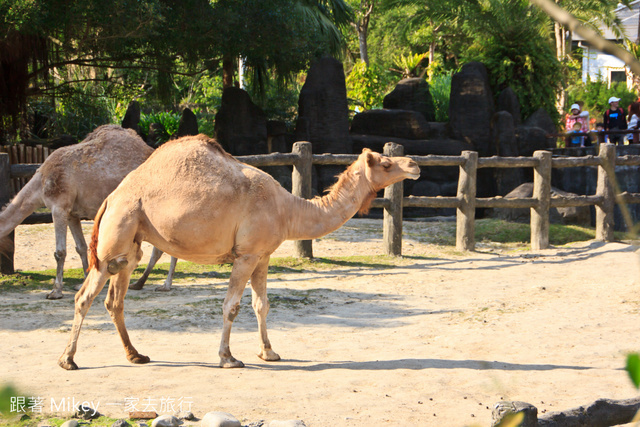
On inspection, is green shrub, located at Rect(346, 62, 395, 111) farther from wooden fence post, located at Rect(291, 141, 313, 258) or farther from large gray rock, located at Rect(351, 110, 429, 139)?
wooden fence post, located at Rect(291, 141, 313, 258)

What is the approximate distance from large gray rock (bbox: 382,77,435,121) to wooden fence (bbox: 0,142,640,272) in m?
9.84

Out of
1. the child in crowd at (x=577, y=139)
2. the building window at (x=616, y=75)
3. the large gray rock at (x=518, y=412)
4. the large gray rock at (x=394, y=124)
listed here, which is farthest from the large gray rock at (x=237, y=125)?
the building window at (x=616, y=75)

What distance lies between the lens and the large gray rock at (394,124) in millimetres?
19391

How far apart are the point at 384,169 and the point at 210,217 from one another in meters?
1.44

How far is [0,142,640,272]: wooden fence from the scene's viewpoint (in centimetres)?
1027

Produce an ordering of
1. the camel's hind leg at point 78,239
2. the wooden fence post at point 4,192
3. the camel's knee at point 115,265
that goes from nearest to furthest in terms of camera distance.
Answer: the camel's knee at point 115,265 < the camel's hind leg at point 78,239 < the wooden fence post at point 4,192

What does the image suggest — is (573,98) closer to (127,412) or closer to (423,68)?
(423,68)

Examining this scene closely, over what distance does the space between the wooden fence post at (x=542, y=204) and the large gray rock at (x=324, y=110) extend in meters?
7.79

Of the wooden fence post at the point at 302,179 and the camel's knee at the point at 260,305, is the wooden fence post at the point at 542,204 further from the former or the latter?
the camel's knee at the point at 260,305

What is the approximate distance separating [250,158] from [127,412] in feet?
20.4

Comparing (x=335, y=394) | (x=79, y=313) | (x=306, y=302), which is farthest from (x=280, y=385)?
(x=306, y=302)

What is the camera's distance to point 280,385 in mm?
4738

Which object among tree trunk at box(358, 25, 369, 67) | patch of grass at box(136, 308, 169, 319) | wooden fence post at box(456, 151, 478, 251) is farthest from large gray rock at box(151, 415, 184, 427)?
tree trunk at box(358, 25, 369, 67)

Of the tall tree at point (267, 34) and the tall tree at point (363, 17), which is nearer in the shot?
the tall tree at point (267, 34)
